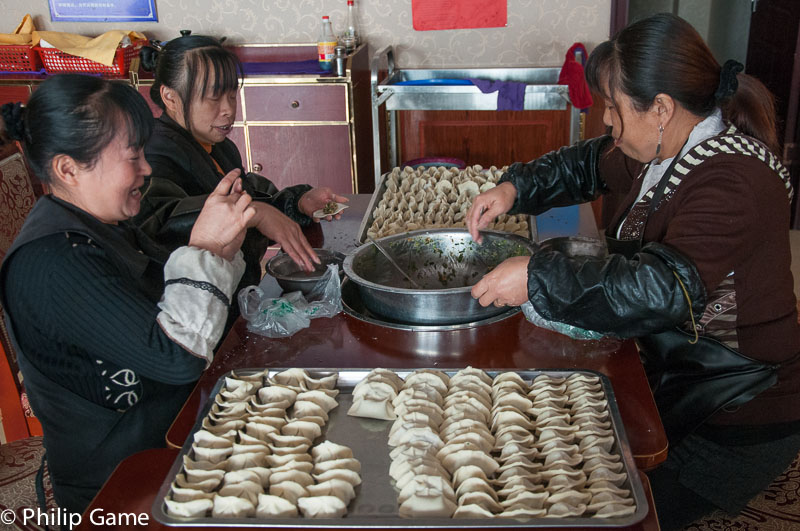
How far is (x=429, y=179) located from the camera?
9.89 ft

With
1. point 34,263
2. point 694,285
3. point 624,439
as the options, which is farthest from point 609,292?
point 34,263

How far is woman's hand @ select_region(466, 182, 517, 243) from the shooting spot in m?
2.09

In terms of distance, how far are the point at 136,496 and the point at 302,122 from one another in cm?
365

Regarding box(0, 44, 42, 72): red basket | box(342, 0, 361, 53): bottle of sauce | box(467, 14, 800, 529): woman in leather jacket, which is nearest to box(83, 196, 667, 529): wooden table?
box(467, 14, 800, 529): woman in leather jacket

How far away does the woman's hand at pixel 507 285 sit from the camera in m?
1.63

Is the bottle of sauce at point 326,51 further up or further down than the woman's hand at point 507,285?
further up

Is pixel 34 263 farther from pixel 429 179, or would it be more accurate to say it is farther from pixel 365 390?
pixel 429 179

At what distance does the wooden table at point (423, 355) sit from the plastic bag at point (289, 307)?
0.02 metres

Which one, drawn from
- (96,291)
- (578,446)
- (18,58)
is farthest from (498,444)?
(18,58)

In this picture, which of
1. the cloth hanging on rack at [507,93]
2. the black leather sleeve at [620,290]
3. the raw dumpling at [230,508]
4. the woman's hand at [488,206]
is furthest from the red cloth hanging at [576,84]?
the raw dumpling at [230,508]

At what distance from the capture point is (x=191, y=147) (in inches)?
88.0

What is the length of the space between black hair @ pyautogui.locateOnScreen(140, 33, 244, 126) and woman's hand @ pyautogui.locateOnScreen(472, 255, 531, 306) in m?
1.11

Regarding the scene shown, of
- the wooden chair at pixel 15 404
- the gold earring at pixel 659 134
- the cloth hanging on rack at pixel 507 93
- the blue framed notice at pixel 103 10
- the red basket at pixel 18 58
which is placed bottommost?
the wooden chair at pixel 15 404

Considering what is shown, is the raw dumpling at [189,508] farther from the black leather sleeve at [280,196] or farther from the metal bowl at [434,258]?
the black leather sleeve at [280,196]
